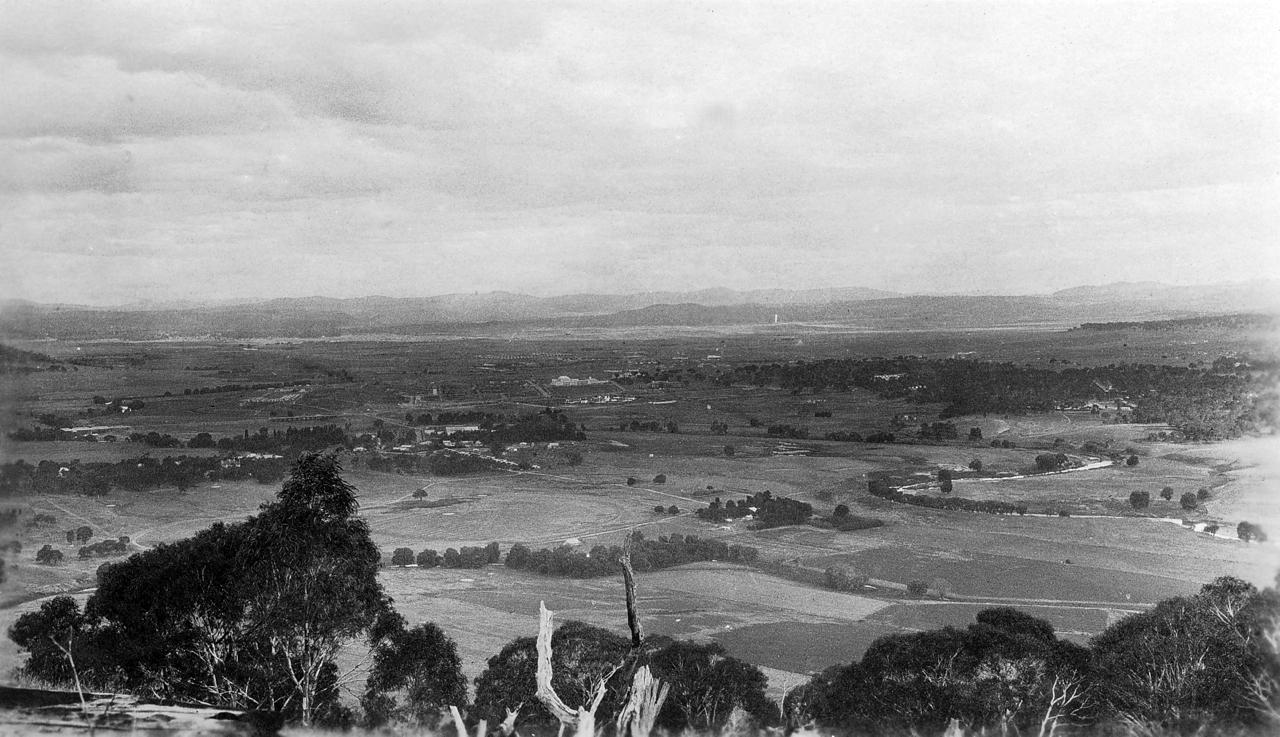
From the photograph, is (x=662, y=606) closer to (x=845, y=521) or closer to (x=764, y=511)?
(x=764, y=511)

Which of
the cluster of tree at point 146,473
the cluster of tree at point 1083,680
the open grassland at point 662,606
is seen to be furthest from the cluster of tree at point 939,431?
the cluster of tree at point 146,473

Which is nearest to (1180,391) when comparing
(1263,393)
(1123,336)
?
(1263,393)

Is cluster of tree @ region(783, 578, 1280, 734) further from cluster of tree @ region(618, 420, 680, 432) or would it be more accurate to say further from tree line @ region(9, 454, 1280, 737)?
cluster of tree @ region(618, 420, 680, 432)

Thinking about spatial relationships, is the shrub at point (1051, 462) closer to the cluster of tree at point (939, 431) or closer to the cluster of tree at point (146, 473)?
the cluster of tree at point (939, 431)

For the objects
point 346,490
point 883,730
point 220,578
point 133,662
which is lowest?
point 883,730

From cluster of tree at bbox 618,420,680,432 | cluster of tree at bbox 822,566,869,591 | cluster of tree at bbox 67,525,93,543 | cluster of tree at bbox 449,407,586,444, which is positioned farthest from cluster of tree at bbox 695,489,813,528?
cluster of tree at bbox 67,525,93,543

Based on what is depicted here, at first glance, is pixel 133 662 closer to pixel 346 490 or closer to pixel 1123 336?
pixel 346 490

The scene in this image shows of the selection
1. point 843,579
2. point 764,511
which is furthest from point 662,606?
point 764,511
